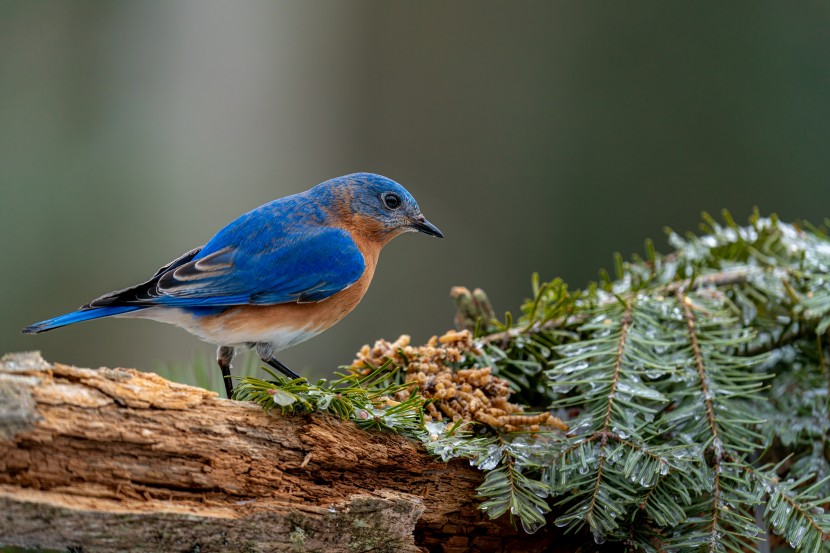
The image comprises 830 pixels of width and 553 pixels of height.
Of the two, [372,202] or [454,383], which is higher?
[372,202]

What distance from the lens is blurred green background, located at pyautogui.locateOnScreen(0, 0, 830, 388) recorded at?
5.91 m

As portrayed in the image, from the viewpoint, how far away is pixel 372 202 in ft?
10.4

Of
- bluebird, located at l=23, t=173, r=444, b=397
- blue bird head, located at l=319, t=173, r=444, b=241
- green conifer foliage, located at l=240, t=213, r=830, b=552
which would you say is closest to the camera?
green conifer foliage, located at l=240, t=213, r=830, b=552

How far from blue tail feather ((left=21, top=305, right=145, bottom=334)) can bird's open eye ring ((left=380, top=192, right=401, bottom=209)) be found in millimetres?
1078

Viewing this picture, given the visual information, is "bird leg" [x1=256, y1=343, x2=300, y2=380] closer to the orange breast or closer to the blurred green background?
the orange breast

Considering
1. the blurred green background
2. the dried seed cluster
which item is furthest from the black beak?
the blurred green background

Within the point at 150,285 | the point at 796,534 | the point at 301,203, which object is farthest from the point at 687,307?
the point at 150,285

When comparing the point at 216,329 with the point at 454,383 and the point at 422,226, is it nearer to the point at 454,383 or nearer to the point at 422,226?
the point at 454,383

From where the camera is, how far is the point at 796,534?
1938mm

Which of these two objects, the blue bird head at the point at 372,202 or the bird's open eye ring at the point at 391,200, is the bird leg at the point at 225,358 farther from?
the bird's open eye ring at the point at 391,200

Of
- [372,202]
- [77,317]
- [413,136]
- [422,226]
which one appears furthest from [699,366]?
[413,136]

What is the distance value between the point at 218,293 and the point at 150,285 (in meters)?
0.23

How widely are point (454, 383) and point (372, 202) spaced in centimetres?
108

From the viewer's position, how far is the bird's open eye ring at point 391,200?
3.15 meters
